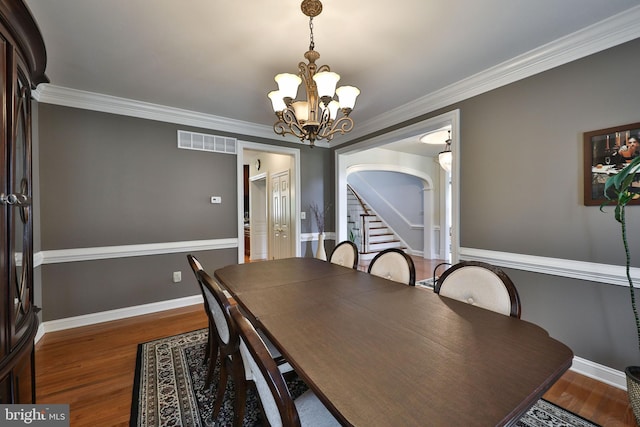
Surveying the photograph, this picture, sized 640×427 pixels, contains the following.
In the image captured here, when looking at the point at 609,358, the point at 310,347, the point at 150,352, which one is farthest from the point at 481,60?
the point at 150,352

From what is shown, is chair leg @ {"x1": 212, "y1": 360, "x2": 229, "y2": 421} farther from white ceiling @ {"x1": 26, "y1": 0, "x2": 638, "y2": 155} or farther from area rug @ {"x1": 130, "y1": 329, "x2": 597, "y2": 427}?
white ceiling @ {"x1": 26, "y1": 0, "x2": 638, "y2": 155}

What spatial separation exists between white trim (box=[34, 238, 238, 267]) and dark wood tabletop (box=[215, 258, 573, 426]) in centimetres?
215

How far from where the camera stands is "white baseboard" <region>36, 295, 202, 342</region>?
277 centimetres

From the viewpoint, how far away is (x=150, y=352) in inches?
93.2

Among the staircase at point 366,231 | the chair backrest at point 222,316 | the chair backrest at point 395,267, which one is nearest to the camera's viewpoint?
the chair backrest at point 222,316

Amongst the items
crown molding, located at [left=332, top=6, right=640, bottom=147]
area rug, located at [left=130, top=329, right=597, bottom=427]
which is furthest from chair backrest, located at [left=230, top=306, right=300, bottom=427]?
crown molding, located at [left=332, top=6, right=640, bottom=147]

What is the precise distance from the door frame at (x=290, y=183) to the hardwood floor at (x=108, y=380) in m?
1.40

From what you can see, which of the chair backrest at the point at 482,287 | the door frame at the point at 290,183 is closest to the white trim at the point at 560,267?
the chair backrest at the point at 482,287

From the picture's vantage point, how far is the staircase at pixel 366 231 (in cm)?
679

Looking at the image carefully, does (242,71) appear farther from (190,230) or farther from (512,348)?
(512,348)

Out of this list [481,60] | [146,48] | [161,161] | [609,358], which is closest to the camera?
[609,358]

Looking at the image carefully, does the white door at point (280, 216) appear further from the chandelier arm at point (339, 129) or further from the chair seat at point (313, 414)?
the chair seat at point (313, 414)

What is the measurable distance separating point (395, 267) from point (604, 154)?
1.69 m

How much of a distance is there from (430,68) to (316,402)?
2.69 metres
